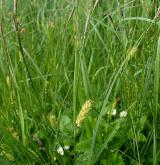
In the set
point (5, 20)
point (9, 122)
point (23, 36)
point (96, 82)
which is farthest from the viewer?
point (5, 20)

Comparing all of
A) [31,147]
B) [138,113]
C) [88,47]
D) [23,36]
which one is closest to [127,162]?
[138,113]

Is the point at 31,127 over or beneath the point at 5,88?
beneath

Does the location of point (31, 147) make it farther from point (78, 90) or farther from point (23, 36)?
point (23, 36)

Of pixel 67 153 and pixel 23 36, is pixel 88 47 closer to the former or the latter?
pixel 23 36

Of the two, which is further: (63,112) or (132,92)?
(63,112)

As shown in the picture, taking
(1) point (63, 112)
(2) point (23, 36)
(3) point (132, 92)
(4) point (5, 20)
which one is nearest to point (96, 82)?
(1) point (63, 112)

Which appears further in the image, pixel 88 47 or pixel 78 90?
pixel 88 47

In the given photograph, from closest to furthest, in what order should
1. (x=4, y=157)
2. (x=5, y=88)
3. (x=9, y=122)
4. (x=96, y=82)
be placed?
(x=4, y=157)
(x=9, y=122)
(x=5, y=88)
(x=96, y=82)

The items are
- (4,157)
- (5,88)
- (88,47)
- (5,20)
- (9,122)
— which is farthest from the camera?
(5,20)

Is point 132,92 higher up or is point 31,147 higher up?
point 132,92
